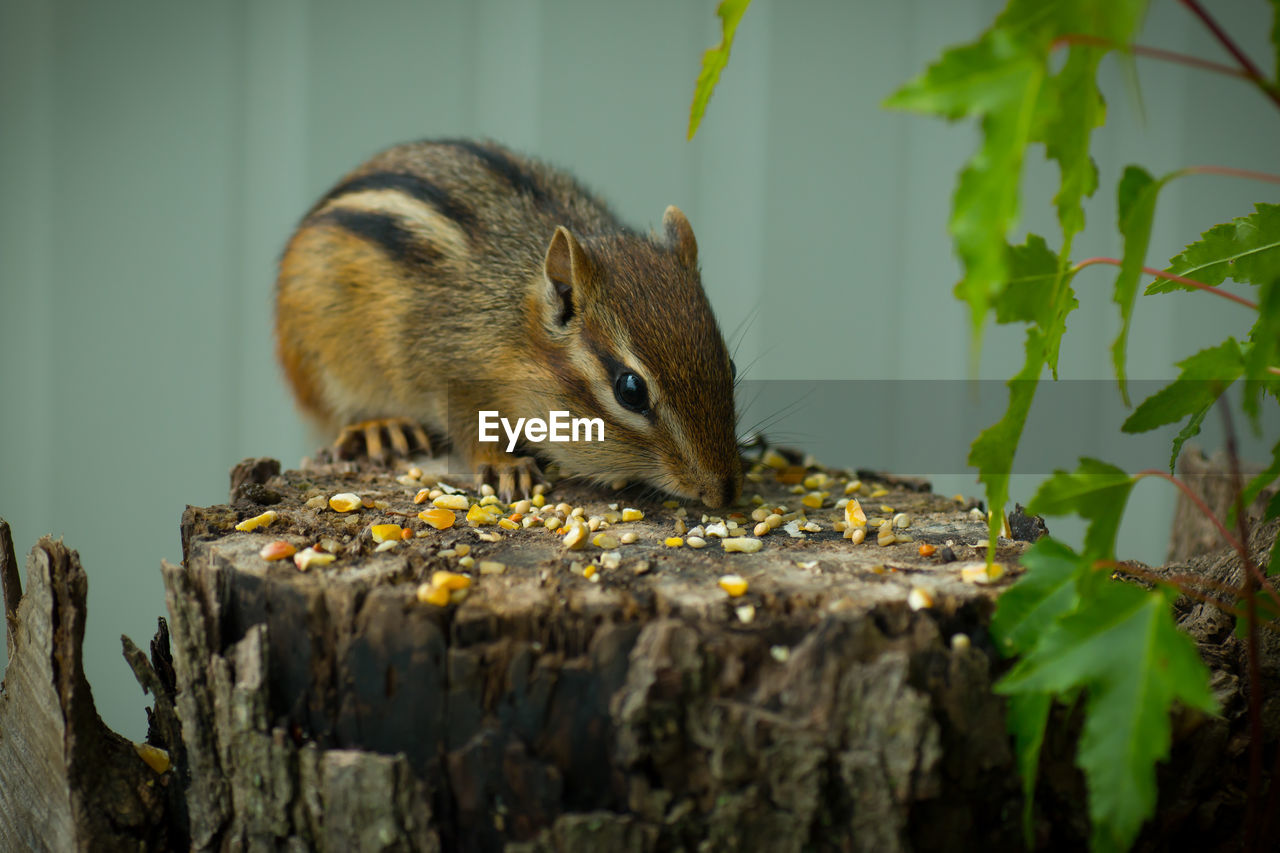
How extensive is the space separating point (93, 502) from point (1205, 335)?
4.73 m

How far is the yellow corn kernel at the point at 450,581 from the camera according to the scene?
134 centimetres

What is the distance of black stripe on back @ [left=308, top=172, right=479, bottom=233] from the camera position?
2.59 meters

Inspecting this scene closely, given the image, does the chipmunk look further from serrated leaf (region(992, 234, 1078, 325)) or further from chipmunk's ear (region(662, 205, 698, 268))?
serrated leaf (region(992, 234, 1078, 325))

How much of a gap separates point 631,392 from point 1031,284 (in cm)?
104

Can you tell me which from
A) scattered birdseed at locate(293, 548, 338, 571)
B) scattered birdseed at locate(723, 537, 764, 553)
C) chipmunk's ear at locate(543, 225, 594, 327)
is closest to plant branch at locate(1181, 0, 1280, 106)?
scattered birdseed at locate(723, 537, 764, 553)

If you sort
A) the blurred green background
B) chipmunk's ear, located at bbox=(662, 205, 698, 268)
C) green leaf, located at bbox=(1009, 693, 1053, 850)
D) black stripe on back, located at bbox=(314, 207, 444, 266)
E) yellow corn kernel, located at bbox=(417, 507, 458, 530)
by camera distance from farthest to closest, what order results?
the blurred green background → black stripe on back, located at bbox=(314, 207, 444, 266) → chipmunk's ear, located at bbox=(662, 205, 698, 268) → yellow corn kernel, located at bbox=(417, 507, 458, 530) → green leaf, located at bbox=(1009, 693, 1053, 850)

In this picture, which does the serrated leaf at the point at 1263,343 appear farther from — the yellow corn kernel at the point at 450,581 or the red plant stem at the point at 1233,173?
the yellow corn kernel at the point at 450,581

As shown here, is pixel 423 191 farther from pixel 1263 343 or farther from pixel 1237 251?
pixel 1263 343

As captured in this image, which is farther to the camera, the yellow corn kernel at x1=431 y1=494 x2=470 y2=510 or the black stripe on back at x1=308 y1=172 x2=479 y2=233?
the black stripe on back at x1=308 y1=172 x2=479 y2=233

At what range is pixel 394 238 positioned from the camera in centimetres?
258

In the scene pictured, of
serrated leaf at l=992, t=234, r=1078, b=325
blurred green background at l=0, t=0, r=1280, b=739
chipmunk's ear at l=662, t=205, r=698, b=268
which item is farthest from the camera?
blurred green background at l=0, t=0, r=1280, b=739

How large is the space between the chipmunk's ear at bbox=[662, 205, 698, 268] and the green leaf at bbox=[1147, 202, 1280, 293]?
1220 mm

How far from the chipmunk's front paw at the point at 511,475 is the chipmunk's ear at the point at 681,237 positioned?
65cm

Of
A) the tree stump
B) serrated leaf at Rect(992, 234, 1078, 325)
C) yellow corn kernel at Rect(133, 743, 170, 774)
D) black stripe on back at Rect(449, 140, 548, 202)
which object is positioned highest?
black stripe on back at Rect(449, 140, 548, 202)
